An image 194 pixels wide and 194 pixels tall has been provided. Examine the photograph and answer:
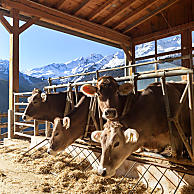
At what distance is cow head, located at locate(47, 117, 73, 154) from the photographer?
2986mm

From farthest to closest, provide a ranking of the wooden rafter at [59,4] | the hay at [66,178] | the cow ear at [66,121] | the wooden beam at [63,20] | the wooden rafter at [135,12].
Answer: the wooden rafter at [135,12]
the wooden rafter at [59,4]
the wooden beam at [63,20]
the cow ear at [66,121]
the hay at [66,178]


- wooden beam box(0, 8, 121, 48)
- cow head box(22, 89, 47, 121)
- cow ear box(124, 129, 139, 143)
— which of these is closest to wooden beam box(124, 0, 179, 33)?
wooden beam box(0, 8, 121, 48)

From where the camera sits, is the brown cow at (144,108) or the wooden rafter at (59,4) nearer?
the brown cow at (144,108)

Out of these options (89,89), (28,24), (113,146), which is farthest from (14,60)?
(113,146)

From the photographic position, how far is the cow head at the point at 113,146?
5.88 feet

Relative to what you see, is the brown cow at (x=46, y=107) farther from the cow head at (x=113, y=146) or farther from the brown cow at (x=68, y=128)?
the cow head at (x=113, y=146)

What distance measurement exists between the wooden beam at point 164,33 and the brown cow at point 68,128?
17.2 ft

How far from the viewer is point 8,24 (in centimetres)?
536

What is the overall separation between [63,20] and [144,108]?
471 cm

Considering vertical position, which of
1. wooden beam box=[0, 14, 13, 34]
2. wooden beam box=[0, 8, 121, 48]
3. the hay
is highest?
wooden beam box=[0, 8, 121, 48]

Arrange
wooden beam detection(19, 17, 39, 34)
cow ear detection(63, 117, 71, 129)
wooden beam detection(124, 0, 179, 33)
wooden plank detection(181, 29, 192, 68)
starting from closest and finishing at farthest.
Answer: cow ear detection(63, 117, 71, 129)
wooden beam detection(19, 17, 39, 34)
wooden beam detection(124, 0, 179, 33)
wooden plank detection(181, 29, 192, 68)

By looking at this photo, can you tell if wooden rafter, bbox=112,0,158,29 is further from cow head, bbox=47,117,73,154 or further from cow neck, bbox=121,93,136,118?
cow head, bbox=47,117,73,154

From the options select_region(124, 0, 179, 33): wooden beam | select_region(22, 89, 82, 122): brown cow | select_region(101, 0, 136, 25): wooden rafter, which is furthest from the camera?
select_region(124, 0, 179, 33): wooden beam

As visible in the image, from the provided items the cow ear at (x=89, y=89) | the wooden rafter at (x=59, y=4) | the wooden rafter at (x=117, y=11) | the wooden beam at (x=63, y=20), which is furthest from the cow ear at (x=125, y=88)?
the wooden rafter at (x=117, y=11)
